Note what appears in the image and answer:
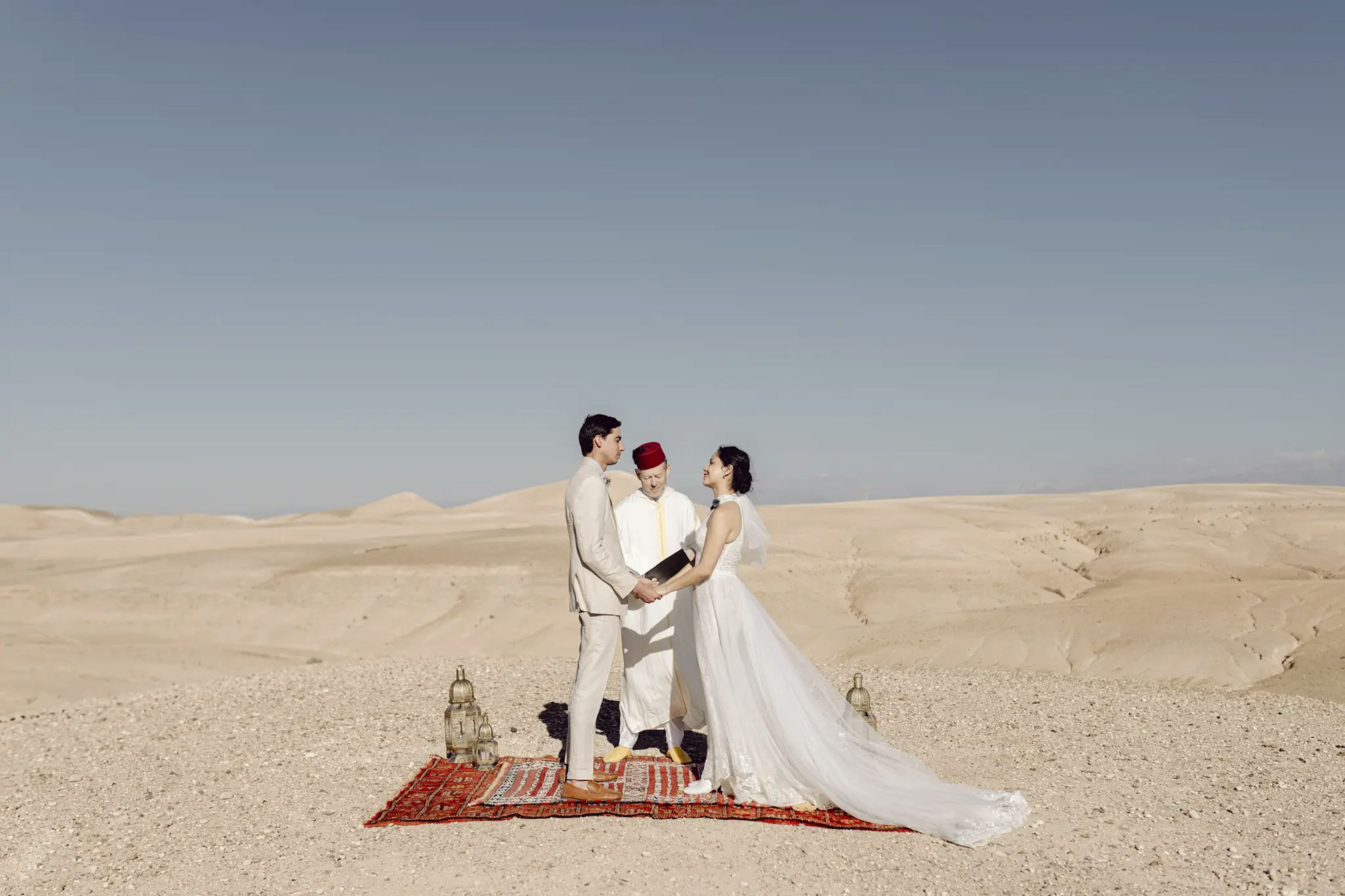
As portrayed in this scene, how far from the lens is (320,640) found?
61.1 feet

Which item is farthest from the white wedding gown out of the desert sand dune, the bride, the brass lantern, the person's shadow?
the desert sand dune

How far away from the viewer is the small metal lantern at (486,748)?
8.33 m

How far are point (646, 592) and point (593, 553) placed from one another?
0.45m

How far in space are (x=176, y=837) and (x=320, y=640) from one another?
12343mm

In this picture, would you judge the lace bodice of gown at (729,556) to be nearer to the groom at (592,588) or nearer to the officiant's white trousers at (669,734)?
the groom at (592,588)

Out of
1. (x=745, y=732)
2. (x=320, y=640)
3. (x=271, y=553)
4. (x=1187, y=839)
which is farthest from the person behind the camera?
(x=271, y=553)

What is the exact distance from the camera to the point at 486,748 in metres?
8.37

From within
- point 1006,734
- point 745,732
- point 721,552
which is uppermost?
point 721,552

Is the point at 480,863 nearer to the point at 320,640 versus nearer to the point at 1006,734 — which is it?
the point at 1006,734

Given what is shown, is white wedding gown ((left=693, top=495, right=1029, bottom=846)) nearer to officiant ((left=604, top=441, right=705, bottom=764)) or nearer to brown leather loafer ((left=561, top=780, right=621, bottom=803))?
brown leather loafer ((left=561, top=780, right=621, bottom=803))

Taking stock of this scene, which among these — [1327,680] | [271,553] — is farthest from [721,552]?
[271,553]

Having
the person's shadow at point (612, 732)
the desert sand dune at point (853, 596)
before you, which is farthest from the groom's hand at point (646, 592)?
the desert sand dune at point (853, 596)

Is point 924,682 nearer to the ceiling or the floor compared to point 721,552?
nearer to the floor

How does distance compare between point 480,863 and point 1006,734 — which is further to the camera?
point 1006,734
